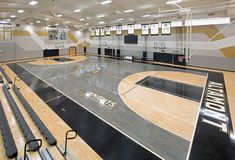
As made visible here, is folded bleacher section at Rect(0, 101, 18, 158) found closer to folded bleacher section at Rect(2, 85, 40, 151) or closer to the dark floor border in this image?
folded bleacher section at Rect(2, 85, 40, 151)

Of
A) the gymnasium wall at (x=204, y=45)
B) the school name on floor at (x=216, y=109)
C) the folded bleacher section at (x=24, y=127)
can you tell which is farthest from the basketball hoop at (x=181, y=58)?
the folded bleacher section at (x=24, y=127)

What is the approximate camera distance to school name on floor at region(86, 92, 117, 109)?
16.8ft

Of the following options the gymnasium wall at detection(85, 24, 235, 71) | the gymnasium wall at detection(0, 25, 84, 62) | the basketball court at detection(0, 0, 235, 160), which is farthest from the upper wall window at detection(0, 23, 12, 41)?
the gymnasium wall at detection(85, 24, 235, 71)

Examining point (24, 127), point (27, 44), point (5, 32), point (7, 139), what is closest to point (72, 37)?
point (27, 44)

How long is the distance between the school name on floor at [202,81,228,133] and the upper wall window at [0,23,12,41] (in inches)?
647

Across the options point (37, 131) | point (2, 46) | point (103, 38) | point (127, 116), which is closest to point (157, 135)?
point (127, 116)

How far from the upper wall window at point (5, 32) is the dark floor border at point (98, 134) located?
12.2 metres

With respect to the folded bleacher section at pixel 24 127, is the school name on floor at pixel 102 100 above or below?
above

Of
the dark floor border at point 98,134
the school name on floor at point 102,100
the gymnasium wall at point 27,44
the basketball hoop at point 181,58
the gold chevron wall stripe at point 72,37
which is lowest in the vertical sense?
the dark floor border at point 98,134

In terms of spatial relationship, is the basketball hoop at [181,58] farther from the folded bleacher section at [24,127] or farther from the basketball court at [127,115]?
the folded bleacher section at [24,127]

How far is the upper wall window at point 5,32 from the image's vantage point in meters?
13.8

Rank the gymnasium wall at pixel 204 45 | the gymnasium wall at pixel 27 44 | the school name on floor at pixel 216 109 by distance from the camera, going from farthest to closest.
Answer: the gymnasium wall at pixel 27 44
the gymnasium wall at pixel 204 45
the school name on floor at pixel 216 109

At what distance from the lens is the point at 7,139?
10.3 ft

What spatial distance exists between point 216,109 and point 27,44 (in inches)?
667
